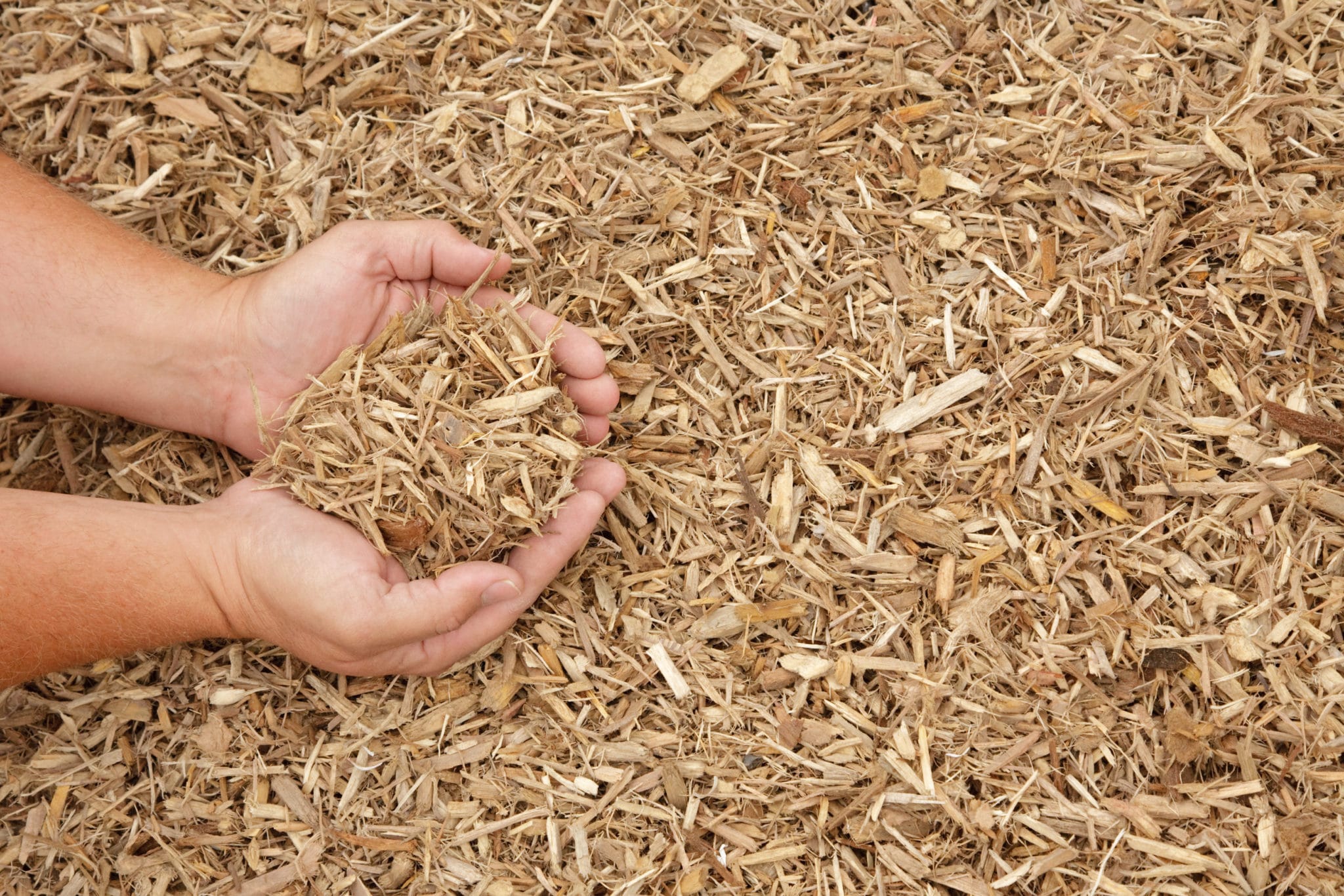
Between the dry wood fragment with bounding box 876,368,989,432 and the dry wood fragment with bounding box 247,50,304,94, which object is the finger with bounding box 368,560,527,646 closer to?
the dry wood fragment with bounding box 876,368,989,432

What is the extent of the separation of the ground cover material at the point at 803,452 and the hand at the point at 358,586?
0.38 ft

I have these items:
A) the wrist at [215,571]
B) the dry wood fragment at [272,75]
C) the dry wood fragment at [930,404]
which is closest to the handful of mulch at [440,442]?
the wrist at [215,571]

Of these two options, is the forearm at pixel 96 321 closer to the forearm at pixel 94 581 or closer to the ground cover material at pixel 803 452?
the ground cover material at pixel 803 452

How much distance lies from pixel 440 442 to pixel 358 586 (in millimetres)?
312

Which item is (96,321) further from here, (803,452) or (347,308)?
(803,452)

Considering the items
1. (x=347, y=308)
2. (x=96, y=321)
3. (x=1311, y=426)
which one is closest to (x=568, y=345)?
(x=347, y=308)

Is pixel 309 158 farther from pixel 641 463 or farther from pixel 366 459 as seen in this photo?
pixel 641 463

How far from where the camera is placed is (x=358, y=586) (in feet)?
5.86

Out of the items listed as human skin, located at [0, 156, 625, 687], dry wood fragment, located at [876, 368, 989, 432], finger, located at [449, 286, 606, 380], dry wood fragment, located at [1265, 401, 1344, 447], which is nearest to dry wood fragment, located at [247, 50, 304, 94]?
human skin, located at [0, 156, 625, 687]

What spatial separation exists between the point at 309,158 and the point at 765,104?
110 centimetres

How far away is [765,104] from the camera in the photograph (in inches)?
89.4

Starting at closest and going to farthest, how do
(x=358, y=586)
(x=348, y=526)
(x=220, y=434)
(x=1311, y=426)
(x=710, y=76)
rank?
1. (x=358, y=586)
2. (x=348, y=526)
3. (x=1311, y=426)
4. (x=220, y=434)
5. (x=710, y=76)

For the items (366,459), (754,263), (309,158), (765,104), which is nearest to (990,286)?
(754,263)

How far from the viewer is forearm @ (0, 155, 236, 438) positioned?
6.75ft
